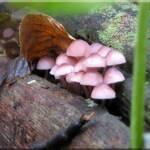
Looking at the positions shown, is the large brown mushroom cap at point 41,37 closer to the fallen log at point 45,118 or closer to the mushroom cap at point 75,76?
the fallen log at point 45,118

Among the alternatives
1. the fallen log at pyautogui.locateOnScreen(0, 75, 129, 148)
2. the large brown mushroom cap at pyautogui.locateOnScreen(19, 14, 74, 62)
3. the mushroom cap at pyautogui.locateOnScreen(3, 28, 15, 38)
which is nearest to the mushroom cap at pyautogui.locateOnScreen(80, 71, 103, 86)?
the fallen log at pyautogui.locateOnScreen(0, 75, 129, 148)

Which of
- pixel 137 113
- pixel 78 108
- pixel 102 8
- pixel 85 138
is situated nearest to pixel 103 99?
pixel 78 108

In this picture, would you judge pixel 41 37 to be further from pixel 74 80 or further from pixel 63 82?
pixel 74 80

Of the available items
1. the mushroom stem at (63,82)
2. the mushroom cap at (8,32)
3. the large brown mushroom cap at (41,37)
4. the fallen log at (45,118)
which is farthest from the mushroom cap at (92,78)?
the mushroom cap at (8,32)

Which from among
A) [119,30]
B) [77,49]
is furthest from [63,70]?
[119,30]

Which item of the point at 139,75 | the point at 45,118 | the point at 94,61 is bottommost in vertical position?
the point at 45,118

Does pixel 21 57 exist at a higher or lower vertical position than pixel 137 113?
lower

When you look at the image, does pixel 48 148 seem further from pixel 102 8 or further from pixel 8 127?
pixel 102 8
